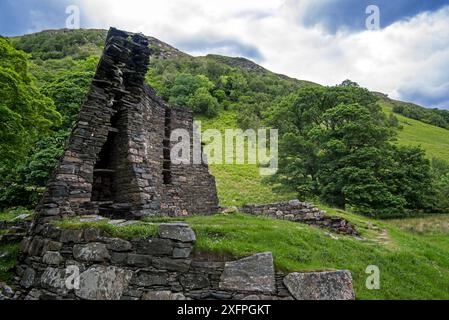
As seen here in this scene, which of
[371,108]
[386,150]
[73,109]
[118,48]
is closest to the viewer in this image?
[118,48]

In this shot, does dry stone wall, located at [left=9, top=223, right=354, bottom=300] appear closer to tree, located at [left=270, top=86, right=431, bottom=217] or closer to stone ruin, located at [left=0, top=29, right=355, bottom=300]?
stone ruin, located at [left=0, top=29, right=355, bottom=300]

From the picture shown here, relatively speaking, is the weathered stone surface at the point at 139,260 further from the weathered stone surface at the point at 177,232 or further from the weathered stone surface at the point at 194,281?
the weathered stone surface at the point at 194,281

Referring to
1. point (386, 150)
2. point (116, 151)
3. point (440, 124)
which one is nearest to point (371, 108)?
point (386, 150)

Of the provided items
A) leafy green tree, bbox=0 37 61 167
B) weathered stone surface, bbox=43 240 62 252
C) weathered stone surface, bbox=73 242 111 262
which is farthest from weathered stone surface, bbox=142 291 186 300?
leafy green tree, bbox=0 37 61 167

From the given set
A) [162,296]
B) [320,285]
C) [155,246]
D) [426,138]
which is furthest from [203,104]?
[320,285]

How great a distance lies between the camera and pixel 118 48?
12.0 metres

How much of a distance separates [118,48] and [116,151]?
3.62 metres

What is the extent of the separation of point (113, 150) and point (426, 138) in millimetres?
80692

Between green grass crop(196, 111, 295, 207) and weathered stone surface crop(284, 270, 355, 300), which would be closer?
weathered stone surface crop(284, 270, 355, 300)

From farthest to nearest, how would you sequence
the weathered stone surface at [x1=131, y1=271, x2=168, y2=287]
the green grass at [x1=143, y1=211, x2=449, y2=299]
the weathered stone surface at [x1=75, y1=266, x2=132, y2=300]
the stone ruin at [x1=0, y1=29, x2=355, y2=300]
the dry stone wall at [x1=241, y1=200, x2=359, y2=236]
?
the dry stone wall at [x1=241, y1=200, x2=359, y2=236] → the green grass at [x1=143, y1=211, x2=449, y2=299] → the weathered stone surface at [x1=75, y1=266, x2=132, y2=300] → the weathered stone surface at [x1=131, y1=271, x2=168, y2=287] → the stone ruin at [x1=0, y1=29, x2=355, y2=300]

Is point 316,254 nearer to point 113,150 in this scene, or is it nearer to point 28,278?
point 28,278

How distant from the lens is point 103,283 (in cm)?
781

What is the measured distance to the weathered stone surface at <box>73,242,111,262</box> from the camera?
809cm
